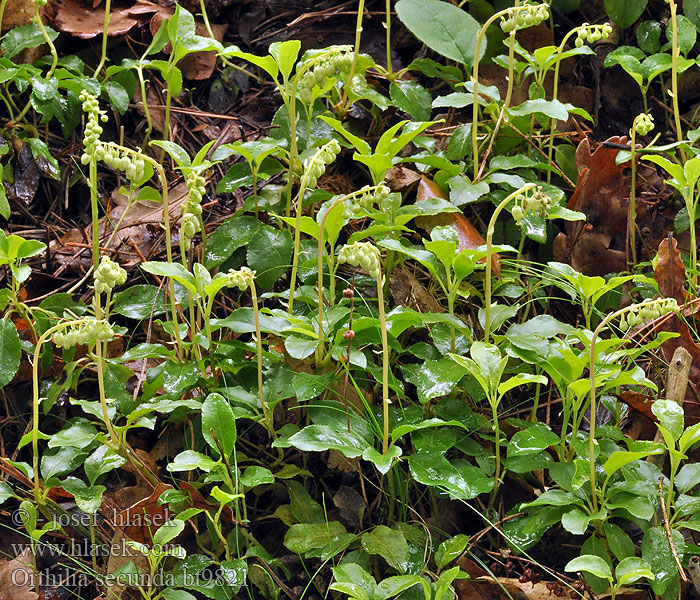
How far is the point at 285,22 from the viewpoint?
3232 mm

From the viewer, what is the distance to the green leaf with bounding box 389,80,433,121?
268cm

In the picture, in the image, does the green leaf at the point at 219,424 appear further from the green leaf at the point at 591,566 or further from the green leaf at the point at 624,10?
the green leaf at the point at 624,10

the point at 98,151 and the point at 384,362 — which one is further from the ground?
the point at 98,151

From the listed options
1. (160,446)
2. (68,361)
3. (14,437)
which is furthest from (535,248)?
(14,437)

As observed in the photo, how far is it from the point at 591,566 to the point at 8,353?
5.36 feet

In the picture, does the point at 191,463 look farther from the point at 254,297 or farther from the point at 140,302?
the point at 140,302

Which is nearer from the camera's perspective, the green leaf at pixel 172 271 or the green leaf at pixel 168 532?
the green leaf at pixel 168 532

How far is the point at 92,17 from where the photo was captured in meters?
3.06

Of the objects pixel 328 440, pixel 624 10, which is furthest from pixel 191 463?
pixel 624 10

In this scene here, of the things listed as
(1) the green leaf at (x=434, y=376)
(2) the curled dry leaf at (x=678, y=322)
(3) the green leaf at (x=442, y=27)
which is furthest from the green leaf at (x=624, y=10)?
(1) the green leaf at (x=434, y=376)

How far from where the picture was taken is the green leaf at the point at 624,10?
2.99m

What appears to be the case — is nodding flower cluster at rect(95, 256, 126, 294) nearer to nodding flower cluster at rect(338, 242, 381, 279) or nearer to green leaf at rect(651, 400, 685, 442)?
nodding flower cluster at rect(338, 242, 381, 279)

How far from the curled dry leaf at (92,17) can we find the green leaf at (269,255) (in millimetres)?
1301

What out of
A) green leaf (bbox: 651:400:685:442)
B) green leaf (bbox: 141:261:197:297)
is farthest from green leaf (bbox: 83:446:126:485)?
green leaf (bbox: 651:400:685:442)
